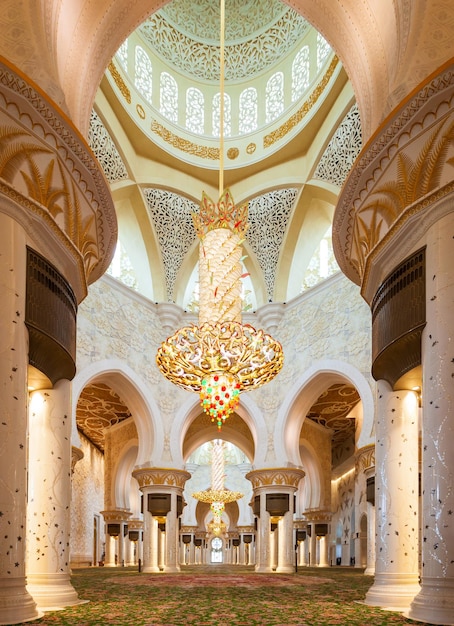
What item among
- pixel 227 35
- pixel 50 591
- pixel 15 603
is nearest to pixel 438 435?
pixel 15 603

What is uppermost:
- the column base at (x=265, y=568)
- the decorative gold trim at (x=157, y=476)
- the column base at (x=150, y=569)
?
the decorative gold trim at (x=157, y=476)

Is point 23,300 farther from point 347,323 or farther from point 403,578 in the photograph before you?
point 347,323

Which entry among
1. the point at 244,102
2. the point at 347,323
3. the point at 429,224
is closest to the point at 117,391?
the point at 347,323

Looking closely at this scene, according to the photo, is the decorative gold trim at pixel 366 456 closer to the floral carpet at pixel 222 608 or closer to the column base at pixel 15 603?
the floral carpet at pixel 222 608

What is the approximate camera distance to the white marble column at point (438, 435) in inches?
175

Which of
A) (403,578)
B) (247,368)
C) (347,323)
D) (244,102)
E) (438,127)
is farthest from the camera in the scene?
(244,102)

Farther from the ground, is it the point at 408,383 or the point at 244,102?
the point at 244,102

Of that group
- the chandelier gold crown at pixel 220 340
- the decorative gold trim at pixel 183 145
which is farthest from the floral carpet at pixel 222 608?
the decorative gold trim at pixel 183 145

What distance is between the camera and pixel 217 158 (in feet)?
51.4

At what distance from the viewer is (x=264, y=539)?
14.8m

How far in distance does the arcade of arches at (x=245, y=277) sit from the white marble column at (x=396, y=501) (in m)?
0.02

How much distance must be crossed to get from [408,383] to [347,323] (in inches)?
303

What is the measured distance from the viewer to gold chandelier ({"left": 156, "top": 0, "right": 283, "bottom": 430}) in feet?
31.8

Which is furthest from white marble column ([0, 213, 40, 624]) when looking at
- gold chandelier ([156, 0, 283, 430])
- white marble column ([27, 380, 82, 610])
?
gold chandelier ([156, 0, 283, 430])
